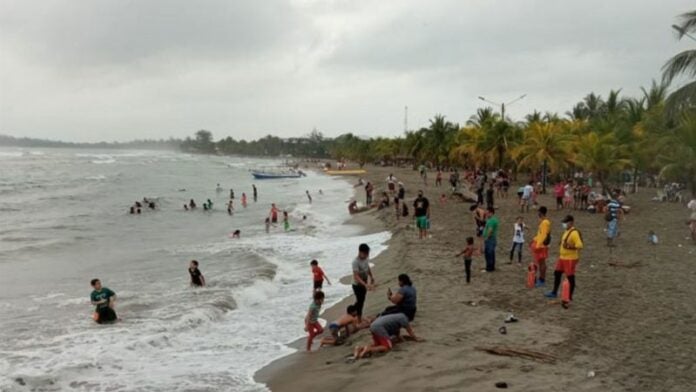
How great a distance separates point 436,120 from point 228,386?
66032mm

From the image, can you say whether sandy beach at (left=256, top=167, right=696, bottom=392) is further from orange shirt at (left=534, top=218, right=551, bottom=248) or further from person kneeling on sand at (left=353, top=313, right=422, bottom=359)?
orange shirt at (left=534, top=218, right=551, bottom=248)

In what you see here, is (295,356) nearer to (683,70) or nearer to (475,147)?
(683,70)

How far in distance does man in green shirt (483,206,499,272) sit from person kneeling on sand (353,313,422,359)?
458 cm

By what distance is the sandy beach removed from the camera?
743cm

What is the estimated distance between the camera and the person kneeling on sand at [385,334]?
884cm

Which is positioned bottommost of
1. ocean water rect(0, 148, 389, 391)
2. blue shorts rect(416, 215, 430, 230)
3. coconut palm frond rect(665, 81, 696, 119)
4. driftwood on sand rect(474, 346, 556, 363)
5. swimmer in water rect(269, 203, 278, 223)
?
ocean water rect(0, 148, 389, 391)

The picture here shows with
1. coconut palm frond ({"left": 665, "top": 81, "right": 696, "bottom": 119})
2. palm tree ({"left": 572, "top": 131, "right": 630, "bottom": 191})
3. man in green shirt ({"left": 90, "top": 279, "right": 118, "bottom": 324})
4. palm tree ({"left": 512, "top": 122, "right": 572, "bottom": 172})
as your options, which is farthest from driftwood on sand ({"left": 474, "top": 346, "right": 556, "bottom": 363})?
palm tree ({"left": 512, "top": 122, "right": 572, "bottom": 172})

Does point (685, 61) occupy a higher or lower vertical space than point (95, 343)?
higher

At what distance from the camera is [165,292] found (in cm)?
1559

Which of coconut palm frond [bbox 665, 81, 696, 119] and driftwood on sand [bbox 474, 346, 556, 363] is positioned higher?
coconut palm frond [bbox 665, 81, 696, 119]

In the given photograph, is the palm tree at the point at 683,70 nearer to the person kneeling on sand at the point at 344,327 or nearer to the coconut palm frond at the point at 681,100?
the coconut palm frond at the point at 681,100

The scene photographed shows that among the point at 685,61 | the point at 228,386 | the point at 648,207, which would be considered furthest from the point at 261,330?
the point at 648,207

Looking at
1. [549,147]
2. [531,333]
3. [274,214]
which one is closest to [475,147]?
[549,147]

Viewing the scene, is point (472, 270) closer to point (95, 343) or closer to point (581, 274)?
point (581, 274)
